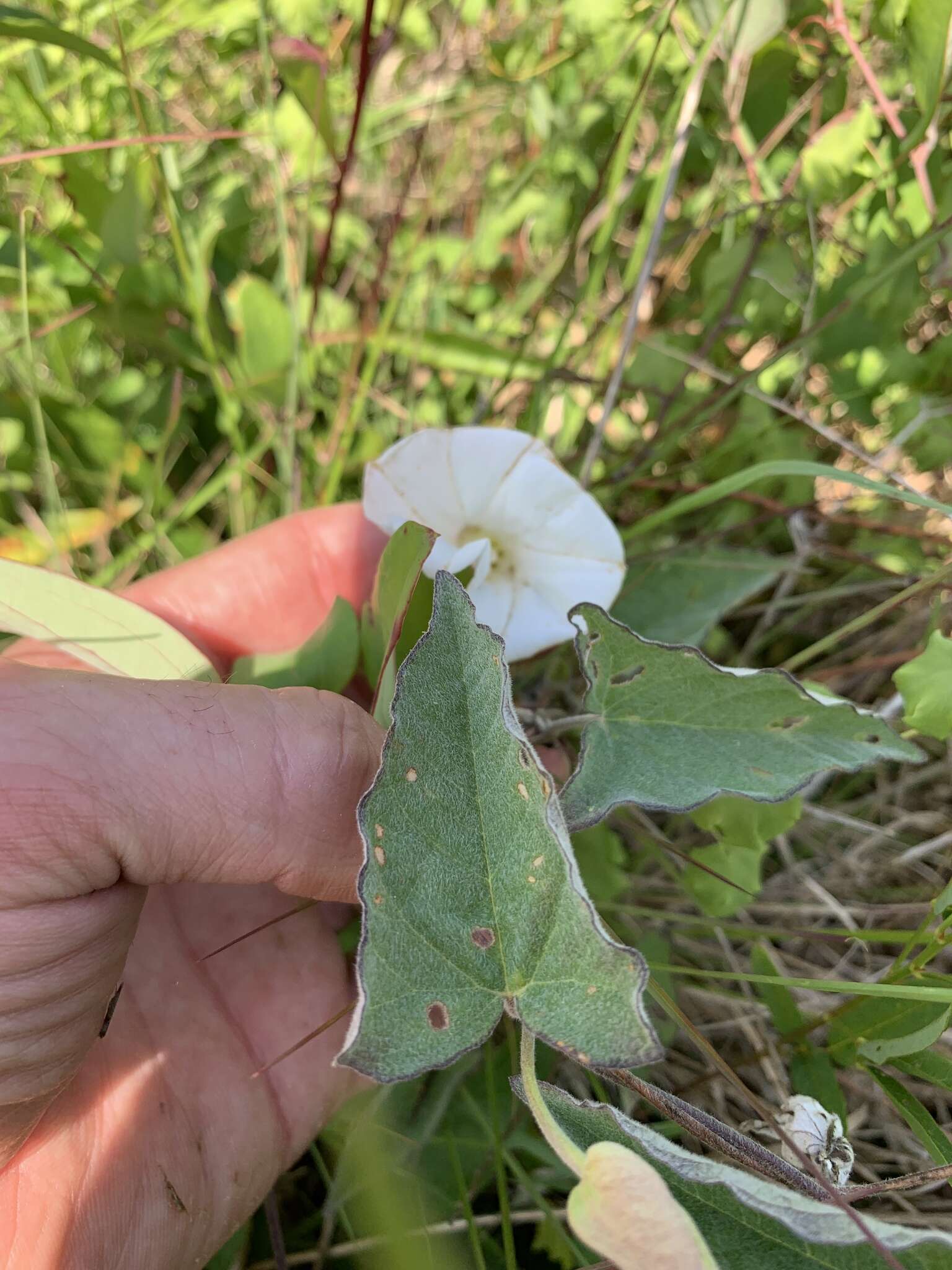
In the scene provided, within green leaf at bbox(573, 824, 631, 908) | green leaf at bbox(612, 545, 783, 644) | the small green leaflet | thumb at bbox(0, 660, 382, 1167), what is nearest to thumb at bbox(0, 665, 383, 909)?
thumb at bbox(0, 660, 382, 1167)

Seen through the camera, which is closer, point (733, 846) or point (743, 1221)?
point (743, 1221)

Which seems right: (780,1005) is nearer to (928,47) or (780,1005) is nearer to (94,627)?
(94,627)

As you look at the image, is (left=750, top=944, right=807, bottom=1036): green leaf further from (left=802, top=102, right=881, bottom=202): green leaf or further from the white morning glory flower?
(left=802, top=102, right=881, bottom=202): green leaf

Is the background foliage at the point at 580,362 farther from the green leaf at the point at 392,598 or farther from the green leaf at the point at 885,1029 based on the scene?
the green leaf at the point at 392,598

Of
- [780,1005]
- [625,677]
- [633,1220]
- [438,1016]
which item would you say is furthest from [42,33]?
[780,1005]

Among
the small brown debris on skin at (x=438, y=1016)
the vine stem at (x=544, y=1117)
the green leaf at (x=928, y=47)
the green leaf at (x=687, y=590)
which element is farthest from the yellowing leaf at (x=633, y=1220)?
the green leaf at (x=928, y=47)

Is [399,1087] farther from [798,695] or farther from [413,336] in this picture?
[413,336]

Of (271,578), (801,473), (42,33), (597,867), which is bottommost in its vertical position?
(597,867)
